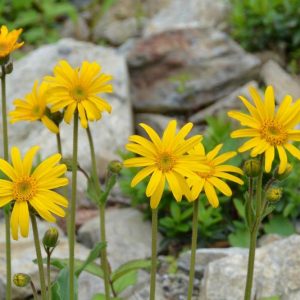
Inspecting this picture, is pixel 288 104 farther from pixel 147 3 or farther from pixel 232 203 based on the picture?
pixel 147 3

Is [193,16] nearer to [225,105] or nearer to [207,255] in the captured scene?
[225,105]

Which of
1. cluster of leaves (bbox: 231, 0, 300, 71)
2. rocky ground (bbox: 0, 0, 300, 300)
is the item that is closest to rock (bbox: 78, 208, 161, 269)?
rocky ground (bbox: 0, 0, 300, 300)

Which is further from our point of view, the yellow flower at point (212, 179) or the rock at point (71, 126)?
the rock at point (71, 126)

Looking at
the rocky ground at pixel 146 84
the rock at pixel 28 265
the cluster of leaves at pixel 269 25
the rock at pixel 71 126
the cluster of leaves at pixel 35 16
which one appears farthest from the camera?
the cluster of leaves at pixel 35 16

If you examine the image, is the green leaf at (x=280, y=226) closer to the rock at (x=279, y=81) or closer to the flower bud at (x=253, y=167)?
Answer: the rock at (x=279, y=81)

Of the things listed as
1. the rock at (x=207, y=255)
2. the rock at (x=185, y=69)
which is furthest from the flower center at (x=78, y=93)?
the rock at (x=185, y=69)
